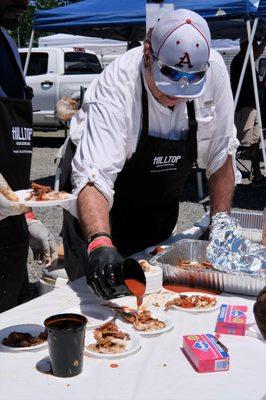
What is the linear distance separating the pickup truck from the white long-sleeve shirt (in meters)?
8.72

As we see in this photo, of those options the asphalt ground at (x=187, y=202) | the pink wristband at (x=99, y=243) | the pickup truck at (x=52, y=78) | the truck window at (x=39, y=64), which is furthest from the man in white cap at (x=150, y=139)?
the truck window at (x=39, y=64)

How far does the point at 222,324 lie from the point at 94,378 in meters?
0.40

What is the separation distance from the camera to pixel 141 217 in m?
2.11

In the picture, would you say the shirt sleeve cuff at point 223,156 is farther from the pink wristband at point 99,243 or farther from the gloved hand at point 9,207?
the gloved hand at point 9,207

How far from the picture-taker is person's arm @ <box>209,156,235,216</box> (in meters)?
2.23

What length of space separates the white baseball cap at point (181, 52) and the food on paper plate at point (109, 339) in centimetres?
83

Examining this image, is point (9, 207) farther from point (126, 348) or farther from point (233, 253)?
point (233, 253)

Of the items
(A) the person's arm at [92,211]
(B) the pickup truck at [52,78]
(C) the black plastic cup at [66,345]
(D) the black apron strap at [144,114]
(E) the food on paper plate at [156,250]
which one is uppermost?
(D) the black apron strap at [144,114]

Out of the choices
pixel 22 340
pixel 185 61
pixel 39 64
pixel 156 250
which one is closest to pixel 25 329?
pixel 22 340

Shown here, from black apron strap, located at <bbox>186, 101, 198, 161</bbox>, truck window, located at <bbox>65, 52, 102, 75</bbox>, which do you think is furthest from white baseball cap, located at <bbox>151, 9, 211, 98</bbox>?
truck window, located at <bbox>65, 52, 102, 75</bbox>

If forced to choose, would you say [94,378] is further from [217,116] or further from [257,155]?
[257,155]

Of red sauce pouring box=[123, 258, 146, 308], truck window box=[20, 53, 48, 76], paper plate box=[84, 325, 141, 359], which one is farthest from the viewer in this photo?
truck window box=[20, 53, 48, 76]

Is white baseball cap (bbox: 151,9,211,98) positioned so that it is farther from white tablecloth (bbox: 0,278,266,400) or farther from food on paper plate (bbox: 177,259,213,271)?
white tablecloth (bbox: 0,278,266,400)

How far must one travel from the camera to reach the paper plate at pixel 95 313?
4.54ft
